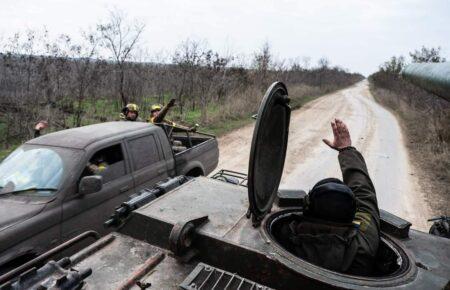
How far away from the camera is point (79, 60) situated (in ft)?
41.1

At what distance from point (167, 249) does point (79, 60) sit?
36.4 feet

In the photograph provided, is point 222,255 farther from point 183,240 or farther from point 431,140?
point 431,140

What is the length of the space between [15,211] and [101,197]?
1.02 m

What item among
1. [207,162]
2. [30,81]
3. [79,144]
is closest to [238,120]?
[30,81]

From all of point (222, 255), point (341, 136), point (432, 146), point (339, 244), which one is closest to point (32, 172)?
point (222, 255)

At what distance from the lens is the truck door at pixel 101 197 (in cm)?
435

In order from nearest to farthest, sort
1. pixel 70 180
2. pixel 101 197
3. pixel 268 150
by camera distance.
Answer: pixel 268 150, pixel 70 180, pixel 101 197

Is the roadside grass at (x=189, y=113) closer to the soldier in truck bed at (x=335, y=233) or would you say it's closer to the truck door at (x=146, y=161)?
the truck door at (x=146, y=161)

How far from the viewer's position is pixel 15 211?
396 centimetres

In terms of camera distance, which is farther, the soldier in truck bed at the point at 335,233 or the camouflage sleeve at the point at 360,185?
the camouflage sleeve at the point at 360,185

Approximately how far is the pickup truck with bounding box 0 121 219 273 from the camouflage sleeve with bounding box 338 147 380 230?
2.67m

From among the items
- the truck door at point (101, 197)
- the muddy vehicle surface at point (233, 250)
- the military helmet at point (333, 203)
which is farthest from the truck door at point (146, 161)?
the military helmet at point (333, 203)

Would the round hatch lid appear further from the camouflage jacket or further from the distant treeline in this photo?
the distant treeline

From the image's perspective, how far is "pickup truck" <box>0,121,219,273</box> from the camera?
390 centimetres
